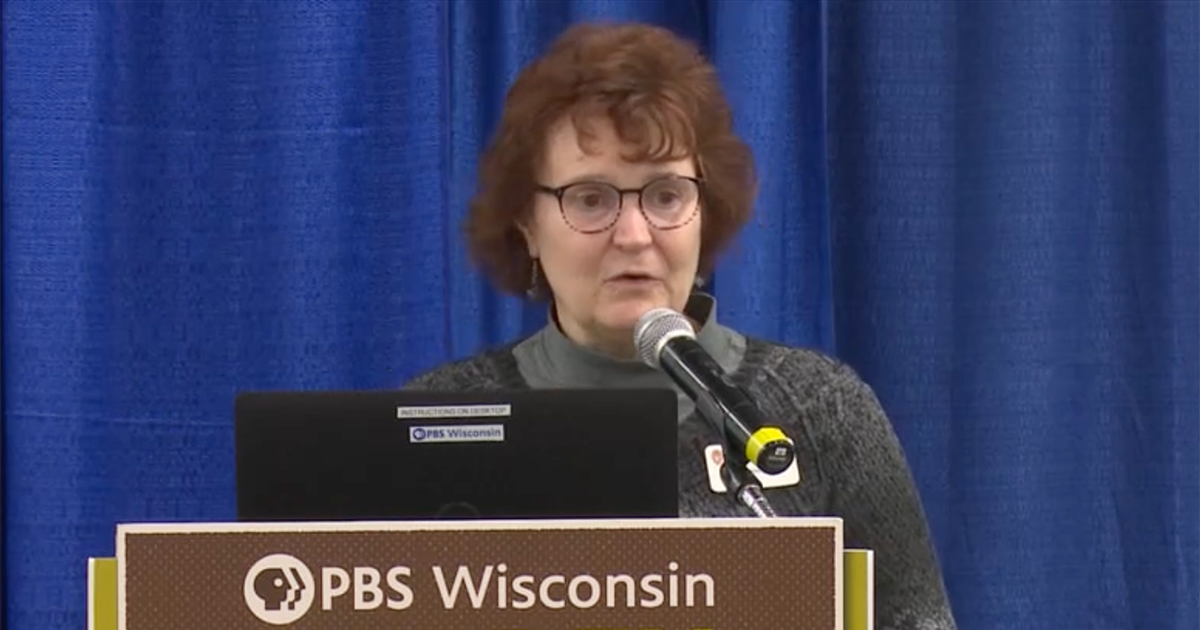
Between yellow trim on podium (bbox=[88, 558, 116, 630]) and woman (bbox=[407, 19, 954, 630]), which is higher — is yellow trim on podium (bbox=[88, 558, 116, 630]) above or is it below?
below

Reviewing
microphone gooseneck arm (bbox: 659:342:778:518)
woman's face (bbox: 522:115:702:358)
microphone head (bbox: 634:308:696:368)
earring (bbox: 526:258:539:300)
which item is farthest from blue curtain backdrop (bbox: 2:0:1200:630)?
microphone gooseneck arm (bbox: 659:342:778:518)

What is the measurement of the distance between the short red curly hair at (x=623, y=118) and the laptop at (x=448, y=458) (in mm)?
478

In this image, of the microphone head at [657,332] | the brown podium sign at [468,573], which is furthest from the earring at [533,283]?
the brown podium sign at [468,573]

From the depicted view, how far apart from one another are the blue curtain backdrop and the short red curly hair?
559 mm

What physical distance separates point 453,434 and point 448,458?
16 mm

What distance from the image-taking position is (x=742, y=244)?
7.24ft

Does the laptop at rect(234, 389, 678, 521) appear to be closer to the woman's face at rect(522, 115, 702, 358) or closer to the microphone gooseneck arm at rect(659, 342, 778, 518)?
the microphone gooseneck arm at rect(659, 342, 778, 518)

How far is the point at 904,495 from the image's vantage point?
1536 millimetres

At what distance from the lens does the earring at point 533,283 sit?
168cm

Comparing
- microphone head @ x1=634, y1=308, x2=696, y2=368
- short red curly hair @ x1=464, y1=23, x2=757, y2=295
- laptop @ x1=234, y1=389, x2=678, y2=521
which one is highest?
short red curly hair @ x1=464, y1=23, x2=757, y2=295

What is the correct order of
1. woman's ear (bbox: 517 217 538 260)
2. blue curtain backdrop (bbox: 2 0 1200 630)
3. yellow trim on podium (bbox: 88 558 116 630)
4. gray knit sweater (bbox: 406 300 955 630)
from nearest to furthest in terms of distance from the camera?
yellow trim on podium (bbox: 88 558 116 630)
gray knit sweater (bbox: 406 300 955 630)
woman's ear (bbox: 517 217 538 260)
blue curtain backdrop (bbox: 2 0 1200 630)

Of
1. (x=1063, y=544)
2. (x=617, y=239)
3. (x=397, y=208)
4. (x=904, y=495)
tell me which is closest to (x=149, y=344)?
(x=397, y=208)

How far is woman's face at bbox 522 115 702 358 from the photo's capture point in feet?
4.91

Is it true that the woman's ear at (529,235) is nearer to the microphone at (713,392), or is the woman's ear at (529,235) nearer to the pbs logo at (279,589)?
the microphone at (713,392)
